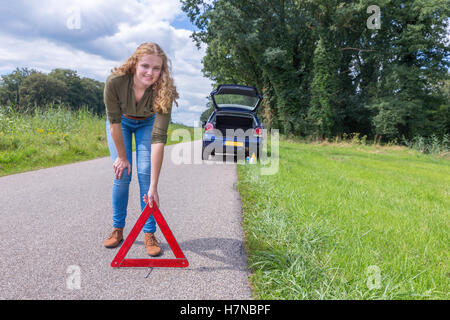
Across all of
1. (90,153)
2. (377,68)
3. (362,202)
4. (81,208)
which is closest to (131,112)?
(81,208)

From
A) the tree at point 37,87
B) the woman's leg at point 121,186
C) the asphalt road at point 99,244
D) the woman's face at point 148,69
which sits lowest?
the asphalt road at point 99,244

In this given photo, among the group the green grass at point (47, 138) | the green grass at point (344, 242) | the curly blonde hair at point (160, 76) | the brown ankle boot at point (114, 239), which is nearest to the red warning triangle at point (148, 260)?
the brown ankle boot at point (114, 239)

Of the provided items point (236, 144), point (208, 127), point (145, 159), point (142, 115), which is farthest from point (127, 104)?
point (208, 127)

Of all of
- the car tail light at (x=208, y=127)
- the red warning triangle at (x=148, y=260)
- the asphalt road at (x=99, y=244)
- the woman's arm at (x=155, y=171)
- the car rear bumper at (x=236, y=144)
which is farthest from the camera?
the car tail light at (x=208, y=127)

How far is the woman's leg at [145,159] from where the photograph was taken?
2.54 m

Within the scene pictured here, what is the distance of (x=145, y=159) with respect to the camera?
254 centimetres

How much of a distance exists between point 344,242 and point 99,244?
7.50 ft

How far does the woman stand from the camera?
7.65 feet

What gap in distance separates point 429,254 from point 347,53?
26323 millimetres

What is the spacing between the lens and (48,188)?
4.53m

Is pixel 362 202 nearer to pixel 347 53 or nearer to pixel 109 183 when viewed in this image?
pixel 109 183

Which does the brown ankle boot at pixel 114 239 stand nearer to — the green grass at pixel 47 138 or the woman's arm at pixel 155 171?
the woman's arm at pixel 155 171

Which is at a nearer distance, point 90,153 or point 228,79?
point 90,153

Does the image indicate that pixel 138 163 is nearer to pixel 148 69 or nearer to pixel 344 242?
pixel 148 69
